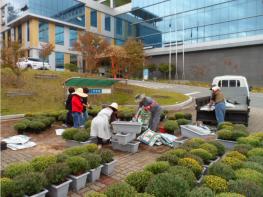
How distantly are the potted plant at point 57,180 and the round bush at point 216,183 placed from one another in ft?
7.66

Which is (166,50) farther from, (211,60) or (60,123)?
(60,123)

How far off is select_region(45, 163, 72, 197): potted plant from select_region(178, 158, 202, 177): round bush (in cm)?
210

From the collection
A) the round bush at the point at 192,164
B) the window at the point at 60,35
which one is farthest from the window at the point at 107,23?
the round bush at the point at 192,164

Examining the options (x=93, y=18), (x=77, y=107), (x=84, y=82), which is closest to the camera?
(x=77, y=107)

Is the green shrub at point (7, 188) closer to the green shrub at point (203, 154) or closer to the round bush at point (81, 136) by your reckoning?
the round bush at point (81, 136)

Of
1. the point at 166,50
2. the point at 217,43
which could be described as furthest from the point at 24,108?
the point at 166,50

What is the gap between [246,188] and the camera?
137 inches

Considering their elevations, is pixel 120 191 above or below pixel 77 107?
below

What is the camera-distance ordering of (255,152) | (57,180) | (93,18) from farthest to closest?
(93,18), (255,152), (57,180)

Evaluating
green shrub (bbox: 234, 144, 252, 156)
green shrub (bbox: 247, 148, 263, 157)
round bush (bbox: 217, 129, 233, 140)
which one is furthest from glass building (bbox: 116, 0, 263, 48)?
green shrub (bbox: 247, 148, 263, 157)

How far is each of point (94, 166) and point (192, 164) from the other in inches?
74.9

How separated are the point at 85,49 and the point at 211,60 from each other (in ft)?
87.5

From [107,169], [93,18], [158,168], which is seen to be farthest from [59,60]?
[158,168]

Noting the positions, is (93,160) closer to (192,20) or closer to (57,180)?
(57,180)
